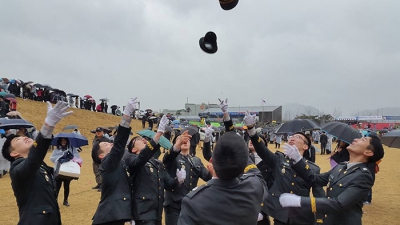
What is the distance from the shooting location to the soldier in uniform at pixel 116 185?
135 inches

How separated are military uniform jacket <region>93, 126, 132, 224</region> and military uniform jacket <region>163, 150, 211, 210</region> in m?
0.79

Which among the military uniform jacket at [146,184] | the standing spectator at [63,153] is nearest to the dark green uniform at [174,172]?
the military uniform jacket at [146,184]

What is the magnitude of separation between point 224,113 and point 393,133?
6971 millimetres

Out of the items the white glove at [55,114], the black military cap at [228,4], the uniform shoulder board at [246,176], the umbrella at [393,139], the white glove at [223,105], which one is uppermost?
the black military cap at [228,4]

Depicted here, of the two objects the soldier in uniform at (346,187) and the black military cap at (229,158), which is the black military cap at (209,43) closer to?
the soldier in uniform at (346,187)

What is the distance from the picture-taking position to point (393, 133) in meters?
8.80

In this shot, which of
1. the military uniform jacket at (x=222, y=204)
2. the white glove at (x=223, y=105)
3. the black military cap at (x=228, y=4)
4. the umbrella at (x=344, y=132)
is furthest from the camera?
the umbrella at (x=344, y=132)

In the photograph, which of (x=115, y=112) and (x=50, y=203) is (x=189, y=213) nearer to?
(x=50, y=203)

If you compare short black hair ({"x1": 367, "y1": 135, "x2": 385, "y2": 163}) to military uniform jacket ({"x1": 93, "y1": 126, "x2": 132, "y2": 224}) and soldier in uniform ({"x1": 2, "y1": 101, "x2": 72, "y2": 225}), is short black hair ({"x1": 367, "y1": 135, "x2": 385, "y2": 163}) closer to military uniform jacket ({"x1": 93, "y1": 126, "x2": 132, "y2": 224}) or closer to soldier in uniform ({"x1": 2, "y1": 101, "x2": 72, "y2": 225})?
military uniform jacket ({"x1": 93, "y1": 126, "x2": 132, "y2": 224})

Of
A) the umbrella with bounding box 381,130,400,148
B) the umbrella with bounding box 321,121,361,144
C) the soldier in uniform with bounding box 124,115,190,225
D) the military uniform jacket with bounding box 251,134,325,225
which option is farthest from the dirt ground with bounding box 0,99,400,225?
the military uniform jacket with bounding box 251,134,325,225

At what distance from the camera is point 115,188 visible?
3.65m

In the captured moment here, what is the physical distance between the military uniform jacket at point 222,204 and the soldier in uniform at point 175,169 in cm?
223

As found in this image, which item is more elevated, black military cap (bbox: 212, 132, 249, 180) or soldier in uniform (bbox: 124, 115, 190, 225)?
black military cap (bbox: 212, 132, 249, 180)

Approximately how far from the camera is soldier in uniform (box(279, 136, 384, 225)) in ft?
8.52
